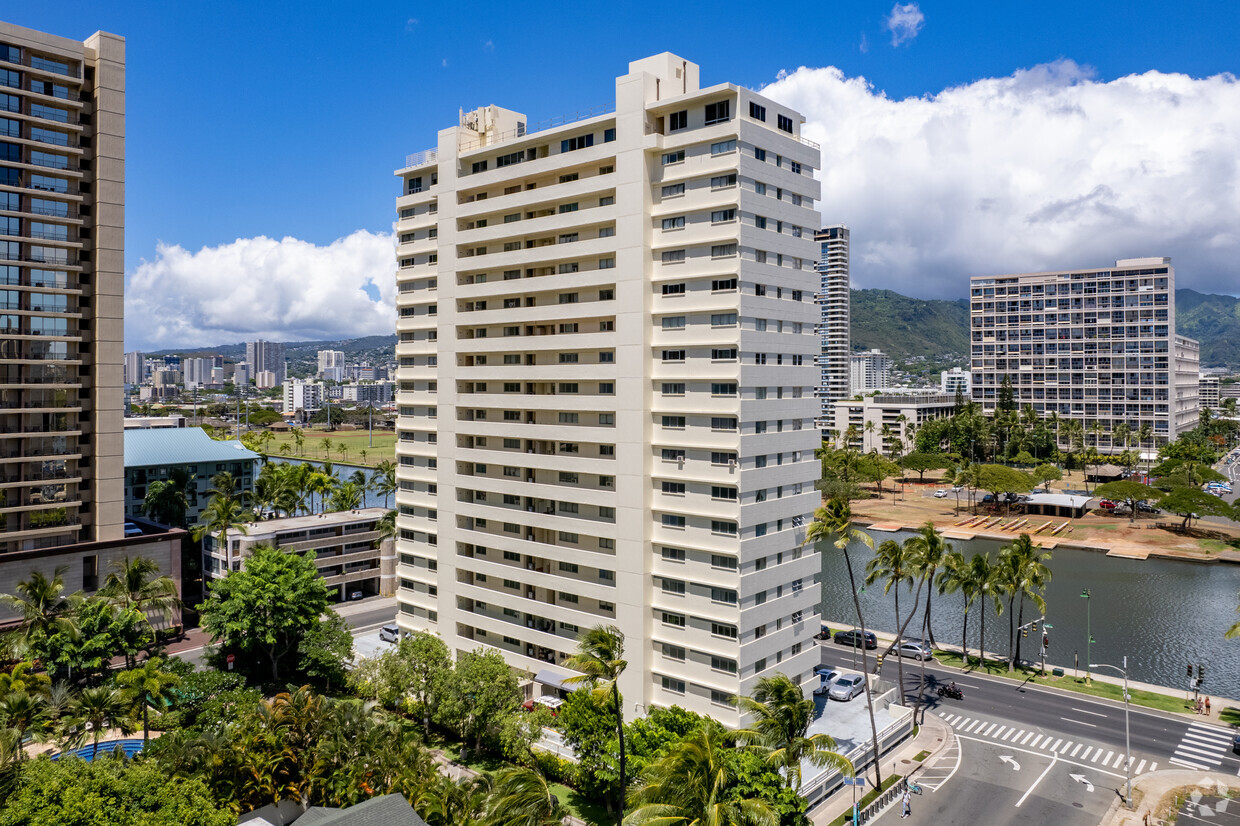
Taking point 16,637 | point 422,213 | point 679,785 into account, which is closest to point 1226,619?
point 679,785

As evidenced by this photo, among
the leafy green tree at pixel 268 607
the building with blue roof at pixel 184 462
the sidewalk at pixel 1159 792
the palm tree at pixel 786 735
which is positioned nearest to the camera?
the palm tree at pixel 786 735

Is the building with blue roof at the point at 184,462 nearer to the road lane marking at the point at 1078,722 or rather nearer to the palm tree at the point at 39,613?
the palm tree at the point at 39,613

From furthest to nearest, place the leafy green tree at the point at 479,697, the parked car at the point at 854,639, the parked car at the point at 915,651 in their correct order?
the parked car at the point at 854,639 < the parked car at the point at 915,651 < the leafy green tree at the point at 479,697

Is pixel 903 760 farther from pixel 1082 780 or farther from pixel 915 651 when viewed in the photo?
pixel 915 651

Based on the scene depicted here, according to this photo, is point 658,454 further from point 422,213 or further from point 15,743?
point 15,743

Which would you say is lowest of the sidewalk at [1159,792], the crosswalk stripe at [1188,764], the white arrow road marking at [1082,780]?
the white arrow road marking at [1082,780]

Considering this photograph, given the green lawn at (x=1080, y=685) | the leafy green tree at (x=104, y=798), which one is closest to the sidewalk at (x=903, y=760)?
the green lawn at (x=1080, y=685)

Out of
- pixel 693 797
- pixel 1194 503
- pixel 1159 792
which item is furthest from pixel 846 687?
pixel 1194 503
